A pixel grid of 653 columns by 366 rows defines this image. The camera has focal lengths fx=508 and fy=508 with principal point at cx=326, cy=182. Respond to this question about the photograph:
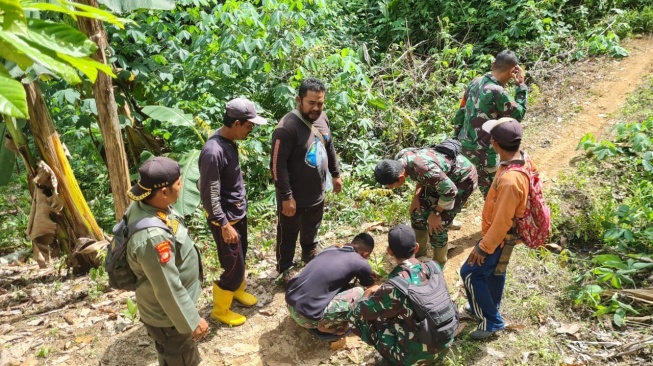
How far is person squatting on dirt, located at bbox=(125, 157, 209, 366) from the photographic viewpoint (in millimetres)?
3072

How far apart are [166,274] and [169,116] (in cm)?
337

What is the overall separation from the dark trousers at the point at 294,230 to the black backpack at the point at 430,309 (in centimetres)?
158

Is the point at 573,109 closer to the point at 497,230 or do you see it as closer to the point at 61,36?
the point at 497,230

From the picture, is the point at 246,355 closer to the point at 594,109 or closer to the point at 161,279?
the point at 161,279

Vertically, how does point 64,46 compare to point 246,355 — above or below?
above

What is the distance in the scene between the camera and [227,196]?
4.50 m

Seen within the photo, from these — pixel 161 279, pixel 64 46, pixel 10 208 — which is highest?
pixel 64 46

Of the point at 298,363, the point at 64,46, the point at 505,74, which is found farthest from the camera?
the point at 505,74

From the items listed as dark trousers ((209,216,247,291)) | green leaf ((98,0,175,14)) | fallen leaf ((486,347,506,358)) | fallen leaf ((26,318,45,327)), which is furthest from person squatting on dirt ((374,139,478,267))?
fallen leaf ((26,318,45,327))

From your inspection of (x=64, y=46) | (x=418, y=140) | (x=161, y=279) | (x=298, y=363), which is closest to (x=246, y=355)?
(x=298, y=363)

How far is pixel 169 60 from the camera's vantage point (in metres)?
7.60

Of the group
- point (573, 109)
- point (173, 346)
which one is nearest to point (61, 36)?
point (173, 346)

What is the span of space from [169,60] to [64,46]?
22.7 ft

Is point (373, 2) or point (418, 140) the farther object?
point (373, 2)
